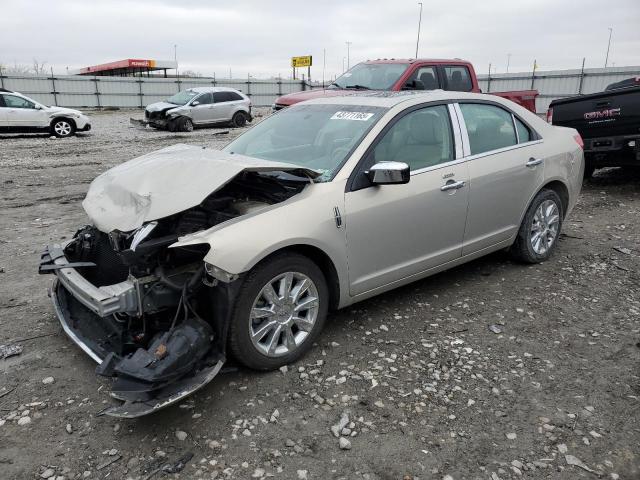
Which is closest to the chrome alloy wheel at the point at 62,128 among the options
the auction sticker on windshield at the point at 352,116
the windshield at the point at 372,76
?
the windshield at the point at 372,76

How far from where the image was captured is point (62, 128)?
1731cm

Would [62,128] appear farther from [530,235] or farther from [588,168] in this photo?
[530,235]

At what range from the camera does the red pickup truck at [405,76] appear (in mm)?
9609

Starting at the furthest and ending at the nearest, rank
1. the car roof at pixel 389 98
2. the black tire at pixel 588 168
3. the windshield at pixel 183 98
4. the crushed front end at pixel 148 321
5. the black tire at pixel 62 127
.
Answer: the windshield at pixel 183 98 < the black tire at pixel 62 127 < the black tire at pixel 588 168 < the car roof at pixel 389 98 < the crushed front end at pixel 148 321

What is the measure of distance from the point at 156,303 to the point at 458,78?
9021mm

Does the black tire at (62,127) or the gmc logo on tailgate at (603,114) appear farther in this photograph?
the black tire at (62,127)

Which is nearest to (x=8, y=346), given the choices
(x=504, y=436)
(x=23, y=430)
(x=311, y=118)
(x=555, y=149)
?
(x=23, y=430)

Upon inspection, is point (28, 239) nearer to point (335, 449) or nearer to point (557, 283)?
point (335, 449)

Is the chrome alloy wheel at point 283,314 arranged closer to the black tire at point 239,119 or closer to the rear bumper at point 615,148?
the rear bumper at point 615,148

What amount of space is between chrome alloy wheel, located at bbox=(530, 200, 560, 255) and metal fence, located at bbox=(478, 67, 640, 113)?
19.0m

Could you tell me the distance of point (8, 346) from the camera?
11.7 ft

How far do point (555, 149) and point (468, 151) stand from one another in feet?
4.38

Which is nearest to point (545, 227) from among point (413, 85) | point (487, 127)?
point (487, 127)

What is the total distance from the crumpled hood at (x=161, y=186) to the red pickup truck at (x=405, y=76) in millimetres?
6184
